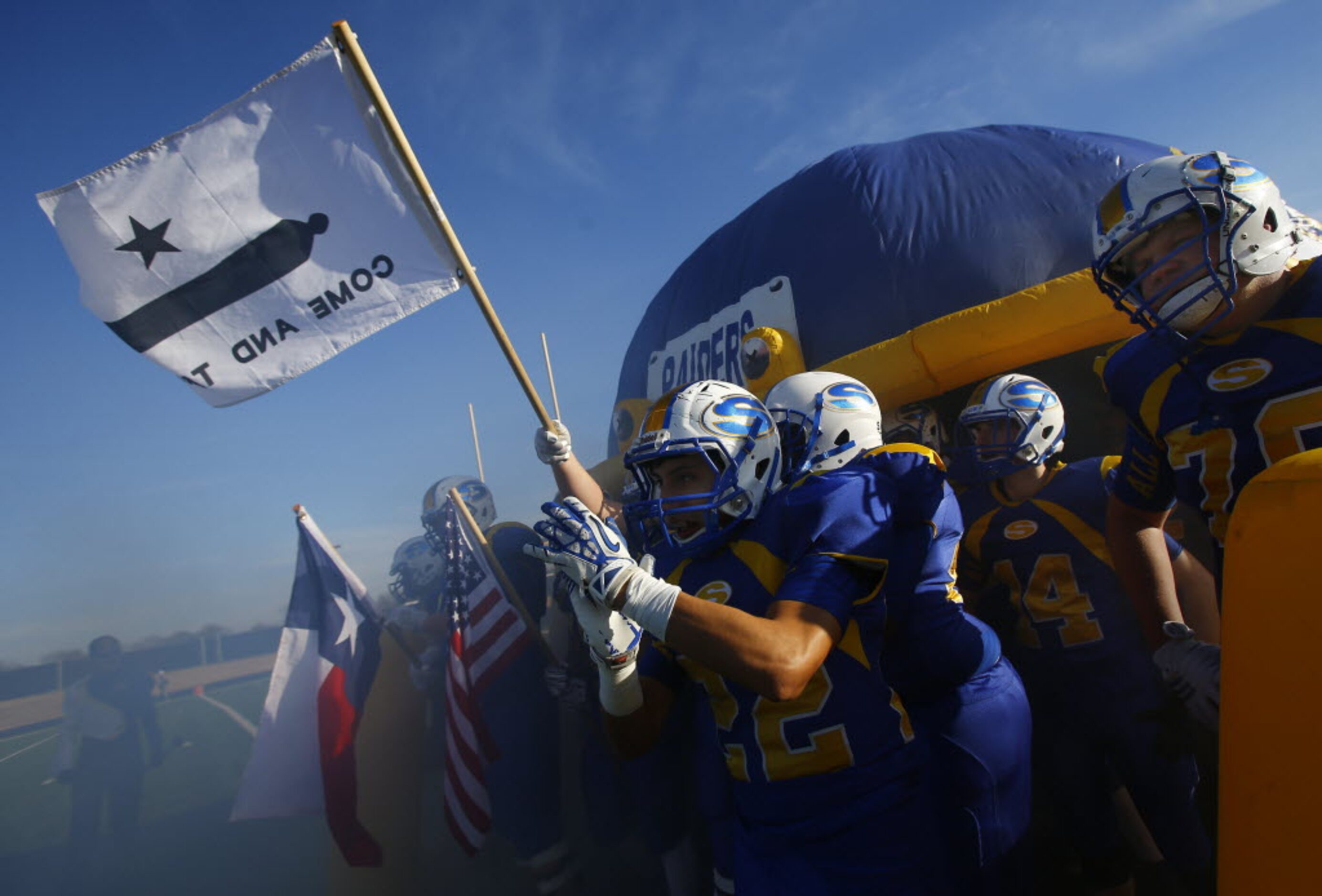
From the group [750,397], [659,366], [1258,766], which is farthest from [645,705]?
[659,366]

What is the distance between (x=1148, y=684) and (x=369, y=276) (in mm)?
4818

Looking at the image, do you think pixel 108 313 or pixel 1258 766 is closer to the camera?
pixel 1258 766

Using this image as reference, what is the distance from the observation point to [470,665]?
493 cm

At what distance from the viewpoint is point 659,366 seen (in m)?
6.96

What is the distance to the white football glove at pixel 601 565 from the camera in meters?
1.90

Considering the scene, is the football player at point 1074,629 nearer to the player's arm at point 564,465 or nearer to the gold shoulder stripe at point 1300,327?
the gold shoulder stripe at point 1300,327

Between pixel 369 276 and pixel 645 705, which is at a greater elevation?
pixel 369 276

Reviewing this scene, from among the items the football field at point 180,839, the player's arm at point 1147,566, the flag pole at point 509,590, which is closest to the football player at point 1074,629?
the player's arm at point 1147,566

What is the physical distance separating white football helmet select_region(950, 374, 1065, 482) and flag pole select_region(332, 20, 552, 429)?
2.66 m

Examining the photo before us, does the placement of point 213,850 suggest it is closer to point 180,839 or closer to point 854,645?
point 180,839

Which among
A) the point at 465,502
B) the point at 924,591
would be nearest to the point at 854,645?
the point at 924,591

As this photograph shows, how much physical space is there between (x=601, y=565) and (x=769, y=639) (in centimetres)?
58

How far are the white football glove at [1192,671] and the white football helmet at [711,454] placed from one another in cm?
156

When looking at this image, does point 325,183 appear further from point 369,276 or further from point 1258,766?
point 1258,766
